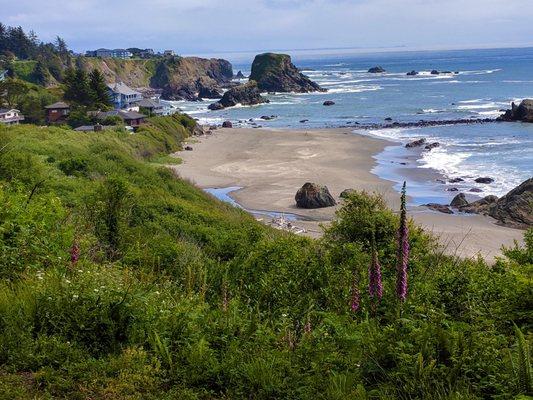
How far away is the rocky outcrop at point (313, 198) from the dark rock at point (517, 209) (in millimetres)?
8986

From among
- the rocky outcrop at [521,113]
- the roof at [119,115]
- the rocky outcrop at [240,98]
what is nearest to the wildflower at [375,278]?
the roof at [119,115]

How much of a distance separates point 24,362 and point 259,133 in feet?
200

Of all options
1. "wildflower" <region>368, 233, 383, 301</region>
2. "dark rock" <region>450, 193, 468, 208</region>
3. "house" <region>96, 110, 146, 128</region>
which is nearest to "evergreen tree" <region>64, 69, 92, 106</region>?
"house" <region>96, 110, 146, 128</region>

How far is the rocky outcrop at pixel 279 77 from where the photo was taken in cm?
12681

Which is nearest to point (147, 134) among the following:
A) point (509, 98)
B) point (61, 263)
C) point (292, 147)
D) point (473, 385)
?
point (292, 147)

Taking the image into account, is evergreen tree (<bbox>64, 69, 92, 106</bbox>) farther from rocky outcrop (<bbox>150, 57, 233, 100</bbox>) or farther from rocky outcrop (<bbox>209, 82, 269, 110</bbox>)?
rocky outcrop (<bbox>150, 57, 233, 100</bbox>)

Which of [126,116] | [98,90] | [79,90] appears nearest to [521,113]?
[126,116]

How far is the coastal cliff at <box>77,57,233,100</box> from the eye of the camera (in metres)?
125

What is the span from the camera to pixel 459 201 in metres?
31.6

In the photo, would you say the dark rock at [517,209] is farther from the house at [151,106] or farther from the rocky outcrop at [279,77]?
the rocky outcrop at [279,77]

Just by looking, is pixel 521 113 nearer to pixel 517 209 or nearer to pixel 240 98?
pixel 517 209

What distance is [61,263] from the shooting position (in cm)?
745

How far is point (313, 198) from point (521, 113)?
42.4 m

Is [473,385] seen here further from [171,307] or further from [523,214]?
[523,214]
